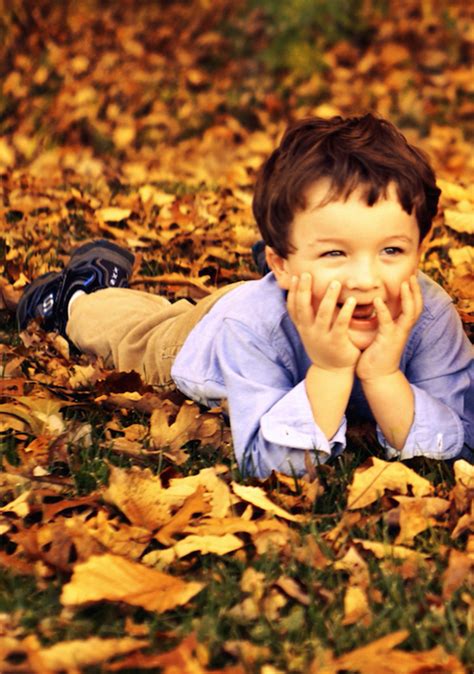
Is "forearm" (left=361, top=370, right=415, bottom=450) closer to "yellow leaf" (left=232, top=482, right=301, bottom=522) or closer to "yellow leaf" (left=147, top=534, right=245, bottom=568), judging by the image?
"yellow leaf" (left=232, top=482, right=301, bottom=522)

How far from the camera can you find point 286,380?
3123 mm

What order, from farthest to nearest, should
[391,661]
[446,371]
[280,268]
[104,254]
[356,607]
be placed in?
[104,254] < [446,371] < [280,268] < [356,607] < [391,661]

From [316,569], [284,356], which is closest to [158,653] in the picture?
[316,569]

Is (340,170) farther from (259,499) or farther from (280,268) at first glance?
(259,499)

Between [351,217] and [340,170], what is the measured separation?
5.3 inches

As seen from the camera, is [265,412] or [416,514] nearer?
[416,514]

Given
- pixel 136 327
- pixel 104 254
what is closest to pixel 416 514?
pixel 136 327

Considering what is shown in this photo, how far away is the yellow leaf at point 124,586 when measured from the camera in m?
2.32

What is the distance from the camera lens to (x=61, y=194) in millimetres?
6520

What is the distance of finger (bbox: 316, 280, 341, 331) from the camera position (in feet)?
9.02

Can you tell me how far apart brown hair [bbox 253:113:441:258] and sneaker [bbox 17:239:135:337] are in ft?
5.02

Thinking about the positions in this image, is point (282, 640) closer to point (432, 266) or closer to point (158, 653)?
point (158, 653)

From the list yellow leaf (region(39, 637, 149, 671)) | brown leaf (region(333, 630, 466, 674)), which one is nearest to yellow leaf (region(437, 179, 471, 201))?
brown leaf (region(333, 630, 466, 674))

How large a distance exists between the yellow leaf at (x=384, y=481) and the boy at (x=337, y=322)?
0.48ft
